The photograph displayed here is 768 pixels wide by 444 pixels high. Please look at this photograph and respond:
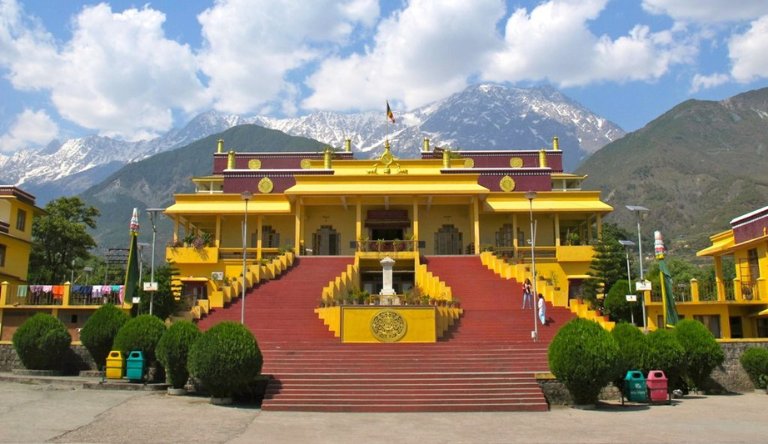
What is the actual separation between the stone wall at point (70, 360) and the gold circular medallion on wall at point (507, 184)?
27556 millimetres

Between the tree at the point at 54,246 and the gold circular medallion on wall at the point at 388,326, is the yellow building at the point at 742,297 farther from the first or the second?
the tree at the point at 54,246

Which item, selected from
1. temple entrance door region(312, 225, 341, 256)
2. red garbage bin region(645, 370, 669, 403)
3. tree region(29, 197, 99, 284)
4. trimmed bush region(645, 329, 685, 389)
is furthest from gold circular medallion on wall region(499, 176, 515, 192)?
tree region(29, 197, 99, 284)

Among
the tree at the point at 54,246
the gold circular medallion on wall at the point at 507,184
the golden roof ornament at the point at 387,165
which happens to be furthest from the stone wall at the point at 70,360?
the gold circular medallion on wall at the point at 507,184

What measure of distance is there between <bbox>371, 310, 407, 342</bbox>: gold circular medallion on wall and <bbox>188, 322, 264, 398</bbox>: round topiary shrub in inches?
243

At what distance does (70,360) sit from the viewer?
78.7 ft

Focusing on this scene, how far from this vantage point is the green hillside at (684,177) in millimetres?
115812

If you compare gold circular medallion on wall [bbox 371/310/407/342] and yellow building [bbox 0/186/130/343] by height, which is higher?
yellow building [bbox 0/186/130/343]

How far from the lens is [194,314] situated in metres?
26.4

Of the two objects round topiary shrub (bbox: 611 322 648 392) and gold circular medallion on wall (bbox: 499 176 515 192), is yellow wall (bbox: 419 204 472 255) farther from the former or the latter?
round topiary shrub (bbox: 611 322 648 392)

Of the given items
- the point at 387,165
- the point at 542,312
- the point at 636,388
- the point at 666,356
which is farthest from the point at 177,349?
the point at 387,165

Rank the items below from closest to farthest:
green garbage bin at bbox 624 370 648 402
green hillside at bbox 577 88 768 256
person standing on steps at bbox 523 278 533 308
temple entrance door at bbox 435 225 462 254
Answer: green garbage bin at bbox 624 370 648 402
person standing on steps at bbox 523 278 533 308
temple entrance door at bbox 435 225 462 254
green hillside at bbox 577 88 768 256

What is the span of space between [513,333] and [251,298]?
11.0 m

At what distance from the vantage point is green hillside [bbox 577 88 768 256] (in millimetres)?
115812

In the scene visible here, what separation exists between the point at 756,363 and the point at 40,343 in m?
23.6
